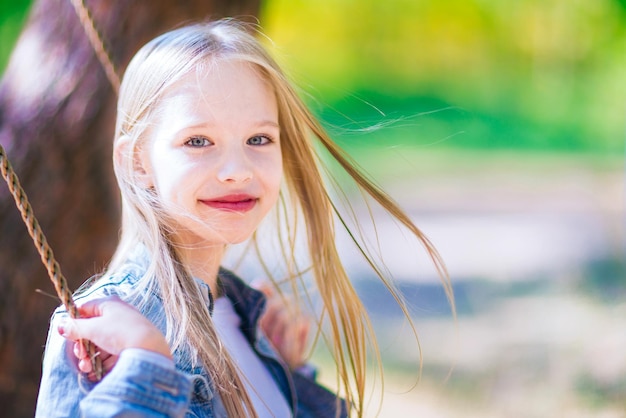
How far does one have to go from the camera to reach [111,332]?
0.75m

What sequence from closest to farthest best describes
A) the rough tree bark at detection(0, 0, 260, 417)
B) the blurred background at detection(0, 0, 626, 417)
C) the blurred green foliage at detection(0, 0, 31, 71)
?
the rough tree bark at detection(0, 0, 260, 417)
the blurred background at detection(0, 0, 626, 417)
the blurred green foliage at detection(0, 0, 31, 71)

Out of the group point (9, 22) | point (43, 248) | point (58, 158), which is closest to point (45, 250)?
point (43, 248)

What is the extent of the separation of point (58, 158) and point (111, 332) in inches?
34.8

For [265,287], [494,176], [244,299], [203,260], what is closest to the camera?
[203,260]

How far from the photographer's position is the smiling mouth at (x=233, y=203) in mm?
922

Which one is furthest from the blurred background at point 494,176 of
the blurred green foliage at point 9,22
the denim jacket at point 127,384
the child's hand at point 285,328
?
the denim jacket at point 127,384

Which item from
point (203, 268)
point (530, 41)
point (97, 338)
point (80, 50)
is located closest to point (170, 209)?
point (203, 268)

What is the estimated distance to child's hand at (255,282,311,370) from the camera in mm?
1260

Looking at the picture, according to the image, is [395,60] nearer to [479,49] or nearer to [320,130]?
[479,49]

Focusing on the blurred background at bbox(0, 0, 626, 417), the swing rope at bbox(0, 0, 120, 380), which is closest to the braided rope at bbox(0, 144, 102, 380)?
the swing rope at bbox(0, 0, 120, 380)

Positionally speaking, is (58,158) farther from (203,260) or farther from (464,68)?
(464,68)

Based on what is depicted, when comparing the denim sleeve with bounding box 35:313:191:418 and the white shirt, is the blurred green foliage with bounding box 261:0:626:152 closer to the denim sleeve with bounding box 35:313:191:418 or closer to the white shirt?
the white shirt

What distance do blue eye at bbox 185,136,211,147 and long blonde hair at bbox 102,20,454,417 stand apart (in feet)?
0.20

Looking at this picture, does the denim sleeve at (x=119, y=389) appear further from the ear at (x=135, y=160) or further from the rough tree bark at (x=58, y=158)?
the rough tree bark at (x=58, y=158)
